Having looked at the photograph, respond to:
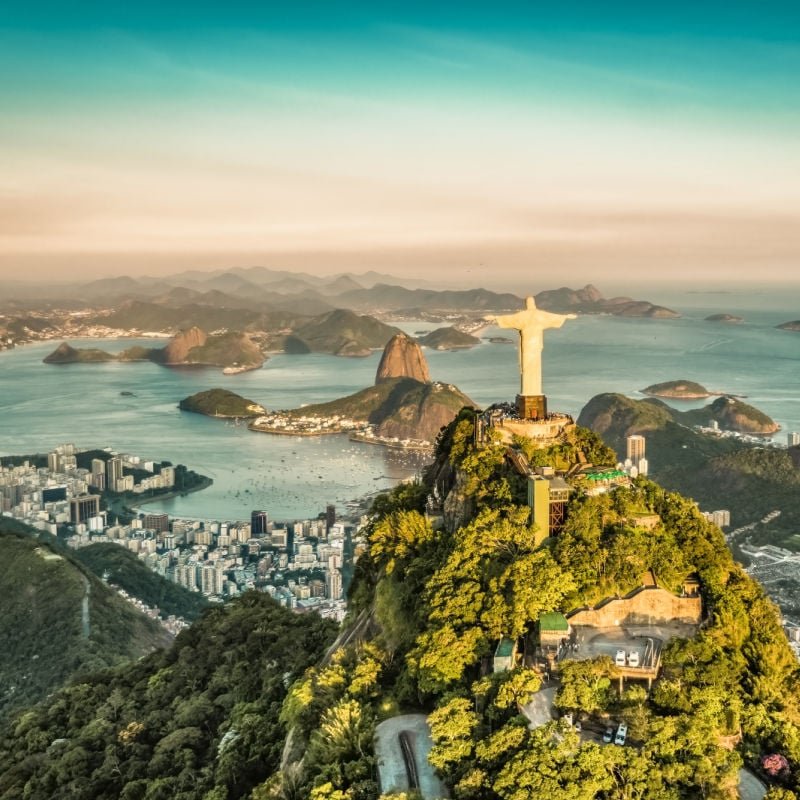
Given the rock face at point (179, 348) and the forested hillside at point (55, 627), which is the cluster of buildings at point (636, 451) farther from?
the rock face at point (179, 348)

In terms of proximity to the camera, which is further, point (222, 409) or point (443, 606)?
point (222, 409)

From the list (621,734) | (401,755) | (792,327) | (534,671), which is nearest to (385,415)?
(534,671)

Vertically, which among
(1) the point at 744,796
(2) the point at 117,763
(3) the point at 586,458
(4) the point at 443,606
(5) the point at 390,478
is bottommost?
(5) the point at 390,478

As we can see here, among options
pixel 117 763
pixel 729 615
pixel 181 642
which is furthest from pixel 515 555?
pixel 181 642

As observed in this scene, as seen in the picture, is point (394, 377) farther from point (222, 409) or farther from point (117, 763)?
point (117, 763)

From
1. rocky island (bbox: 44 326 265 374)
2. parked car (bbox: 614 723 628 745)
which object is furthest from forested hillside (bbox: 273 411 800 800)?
rocky island (bbox: 44 326 265 374)

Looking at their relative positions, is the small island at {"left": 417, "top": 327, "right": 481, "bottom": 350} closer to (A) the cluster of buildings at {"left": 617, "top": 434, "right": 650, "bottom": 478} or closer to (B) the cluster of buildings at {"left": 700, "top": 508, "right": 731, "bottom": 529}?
(A) the cluster of buildings at {"left": 617, "top": 434, "right": 650, "bottom": 478}
